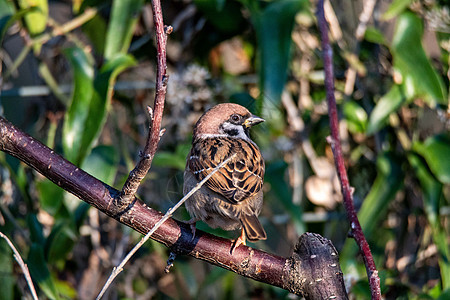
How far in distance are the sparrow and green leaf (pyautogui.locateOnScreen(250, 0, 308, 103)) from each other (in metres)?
0.23

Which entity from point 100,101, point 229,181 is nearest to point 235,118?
point 229,181

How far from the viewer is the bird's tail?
201cm

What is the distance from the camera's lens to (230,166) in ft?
7.74

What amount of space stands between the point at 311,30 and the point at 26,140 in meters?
2.37

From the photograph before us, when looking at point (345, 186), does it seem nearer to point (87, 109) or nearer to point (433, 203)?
point (433, 203)

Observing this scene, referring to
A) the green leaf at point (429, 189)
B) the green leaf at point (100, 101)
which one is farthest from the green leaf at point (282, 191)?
the green leaf at point (100, 101)

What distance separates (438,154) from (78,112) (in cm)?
187

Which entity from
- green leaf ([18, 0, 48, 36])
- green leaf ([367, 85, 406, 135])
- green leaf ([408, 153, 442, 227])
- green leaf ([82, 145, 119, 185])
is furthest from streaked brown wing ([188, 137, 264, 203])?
green leaf ([18, 0, 48, 36])

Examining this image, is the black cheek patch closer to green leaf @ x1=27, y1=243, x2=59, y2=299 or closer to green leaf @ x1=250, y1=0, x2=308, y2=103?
green leaf @ x1=250, y1=0, x2=308, y2=103

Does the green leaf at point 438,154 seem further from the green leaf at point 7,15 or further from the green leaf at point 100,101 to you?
the green leaf at point 7,15

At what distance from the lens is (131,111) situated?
12.4 ft

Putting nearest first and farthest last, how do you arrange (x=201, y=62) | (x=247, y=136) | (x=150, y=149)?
(x=150, y=149) → (x=247, y=136) → (x=201, y=62)

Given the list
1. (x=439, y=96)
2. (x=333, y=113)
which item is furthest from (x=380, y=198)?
(x=333, y=113)

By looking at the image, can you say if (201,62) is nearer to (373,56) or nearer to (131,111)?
(131,111)
